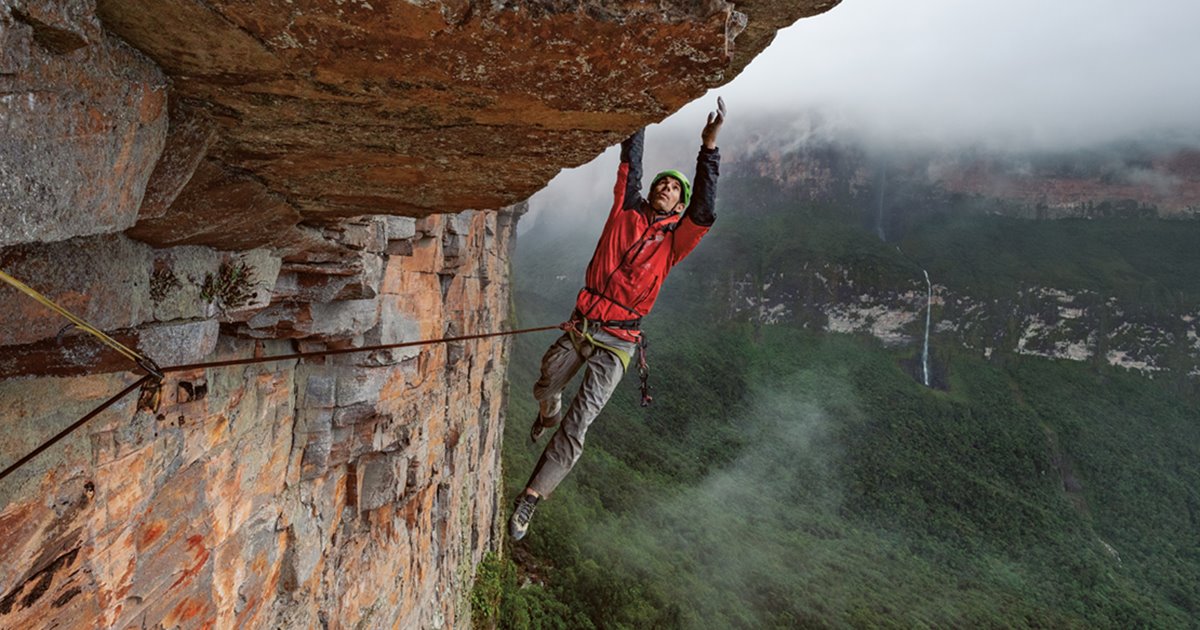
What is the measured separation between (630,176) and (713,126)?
153cm

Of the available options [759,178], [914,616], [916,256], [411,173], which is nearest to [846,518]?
[914,616]

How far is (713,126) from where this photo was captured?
3.25 metres

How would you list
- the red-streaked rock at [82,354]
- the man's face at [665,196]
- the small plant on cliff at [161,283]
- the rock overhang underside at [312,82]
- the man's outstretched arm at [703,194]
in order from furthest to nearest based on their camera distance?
the man's face at [665,196] < the man's outstretched arm at [703,194] < the small plant on cliff at [161,283] < the red-streaked rock at [82,354] < the rock overhang underside at [312,82]

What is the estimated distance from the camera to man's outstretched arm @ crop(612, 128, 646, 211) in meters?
4.68

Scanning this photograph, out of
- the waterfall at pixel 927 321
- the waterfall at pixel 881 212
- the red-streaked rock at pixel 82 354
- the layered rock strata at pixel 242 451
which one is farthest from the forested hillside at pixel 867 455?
the red-streaked rock at pixel 82 354

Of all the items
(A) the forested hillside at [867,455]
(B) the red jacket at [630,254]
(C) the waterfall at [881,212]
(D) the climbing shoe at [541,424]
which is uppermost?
(C) the waterfall at [881,212]

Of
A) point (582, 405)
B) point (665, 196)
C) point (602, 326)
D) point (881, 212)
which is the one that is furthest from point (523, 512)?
point (881, 212)

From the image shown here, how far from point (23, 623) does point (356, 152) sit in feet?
8.93

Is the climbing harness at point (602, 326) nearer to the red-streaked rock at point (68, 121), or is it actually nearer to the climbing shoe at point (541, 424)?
the climbing shoe at point (541, 424)

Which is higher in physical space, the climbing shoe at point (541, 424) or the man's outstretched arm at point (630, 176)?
the man's outstretched arm at point (630, 176)

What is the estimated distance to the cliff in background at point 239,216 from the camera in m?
1.47

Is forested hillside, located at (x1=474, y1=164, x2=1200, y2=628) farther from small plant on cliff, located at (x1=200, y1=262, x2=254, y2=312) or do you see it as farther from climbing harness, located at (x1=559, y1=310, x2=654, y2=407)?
small plant on cliff, located at (x1=200, y1=262, x2=254, y2=312)

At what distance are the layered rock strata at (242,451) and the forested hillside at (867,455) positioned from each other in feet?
35.0

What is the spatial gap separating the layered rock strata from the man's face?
2.30 metres
